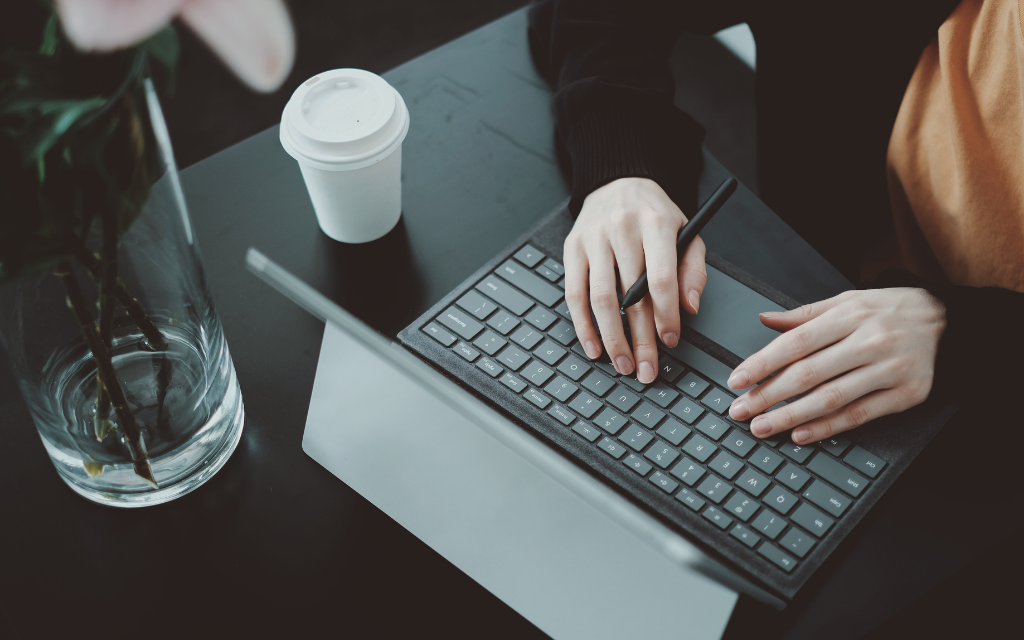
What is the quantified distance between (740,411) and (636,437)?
0.08 meters

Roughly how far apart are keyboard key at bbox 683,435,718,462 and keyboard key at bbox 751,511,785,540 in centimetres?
5

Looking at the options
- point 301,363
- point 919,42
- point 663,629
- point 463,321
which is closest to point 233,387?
point 301,363

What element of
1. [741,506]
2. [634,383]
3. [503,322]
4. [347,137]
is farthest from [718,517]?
[347,137]

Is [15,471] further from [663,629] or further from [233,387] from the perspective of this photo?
[663,629]

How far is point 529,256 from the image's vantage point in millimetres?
646

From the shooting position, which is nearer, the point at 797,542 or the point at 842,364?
the point at 797,542

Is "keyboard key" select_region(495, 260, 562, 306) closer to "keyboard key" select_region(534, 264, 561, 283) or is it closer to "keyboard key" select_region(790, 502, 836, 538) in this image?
"keyboard key" select_region(534, 264, 561, 283)

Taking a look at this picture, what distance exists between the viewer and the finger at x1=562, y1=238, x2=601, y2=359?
58 cm

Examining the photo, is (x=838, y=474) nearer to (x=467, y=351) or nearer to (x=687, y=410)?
(x=687, y=410)

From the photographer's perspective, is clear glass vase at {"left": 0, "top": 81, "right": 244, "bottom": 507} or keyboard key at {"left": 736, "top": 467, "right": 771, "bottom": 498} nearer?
clear glass vase at {"left": 0, "top": 81, "right": 244, "bottom": 507}

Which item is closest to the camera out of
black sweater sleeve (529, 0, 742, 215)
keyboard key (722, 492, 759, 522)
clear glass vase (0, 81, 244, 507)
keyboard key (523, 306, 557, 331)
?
clear glass vase (0, 81, 244, 507)

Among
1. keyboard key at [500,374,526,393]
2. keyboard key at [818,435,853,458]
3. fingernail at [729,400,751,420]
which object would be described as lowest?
keyboard key at [500,374,526,393]

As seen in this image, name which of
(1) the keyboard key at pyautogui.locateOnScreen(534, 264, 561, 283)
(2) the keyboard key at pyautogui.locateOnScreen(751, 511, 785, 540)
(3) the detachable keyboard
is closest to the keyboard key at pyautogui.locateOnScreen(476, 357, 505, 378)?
(3) the detachable keyboard

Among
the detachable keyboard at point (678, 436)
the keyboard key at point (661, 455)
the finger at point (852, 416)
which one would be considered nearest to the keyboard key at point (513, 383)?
the detachable keyboard at point (678, 436)
